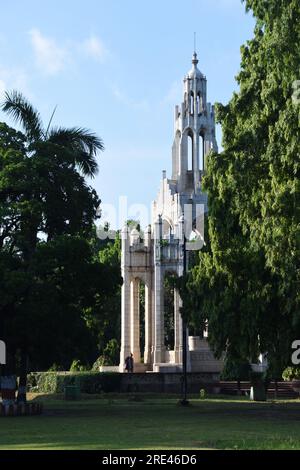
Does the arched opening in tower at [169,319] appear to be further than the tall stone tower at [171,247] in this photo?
Yes

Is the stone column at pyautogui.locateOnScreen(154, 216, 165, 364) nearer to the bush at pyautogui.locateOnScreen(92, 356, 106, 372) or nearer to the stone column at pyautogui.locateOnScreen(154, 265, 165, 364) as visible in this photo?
the stone column at pyautogui.locateOnScreen(154, 265, 165, 364)

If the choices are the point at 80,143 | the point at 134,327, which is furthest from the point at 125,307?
the point at 80,143

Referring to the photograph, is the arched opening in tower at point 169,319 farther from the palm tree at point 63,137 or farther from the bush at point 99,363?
the palm tree at point 63,137

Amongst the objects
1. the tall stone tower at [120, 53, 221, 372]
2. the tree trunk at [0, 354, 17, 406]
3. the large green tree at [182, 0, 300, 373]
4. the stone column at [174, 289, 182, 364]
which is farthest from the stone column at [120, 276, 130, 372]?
the large green tree at [182, 0, 300, 373]

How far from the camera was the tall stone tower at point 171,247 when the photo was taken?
52.7 meters

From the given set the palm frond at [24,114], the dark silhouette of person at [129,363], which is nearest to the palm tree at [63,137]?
the palm frond at [24,114]

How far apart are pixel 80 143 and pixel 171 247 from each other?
21591 millimetres

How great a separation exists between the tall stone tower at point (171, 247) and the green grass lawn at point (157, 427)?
57.8 feet

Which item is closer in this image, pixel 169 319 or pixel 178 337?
pixel 178 337

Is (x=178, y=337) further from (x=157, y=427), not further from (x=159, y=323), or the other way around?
(x=157, y=427)

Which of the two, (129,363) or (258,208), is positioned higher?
(258,208)

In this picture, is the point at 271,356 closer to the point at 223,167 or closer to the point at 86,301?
the point at 223,167

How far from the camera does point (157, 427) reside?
23.0 meters

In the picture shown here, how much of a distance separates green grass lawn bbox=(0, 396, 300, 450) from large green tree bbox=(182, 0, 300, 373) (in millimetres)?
2494
